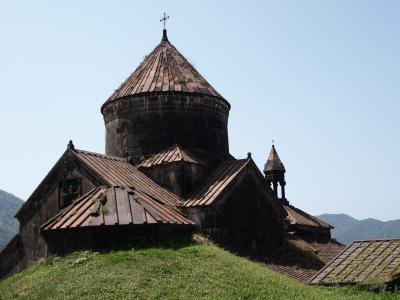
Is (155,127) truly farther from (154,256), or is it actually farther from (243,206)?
(154,256)

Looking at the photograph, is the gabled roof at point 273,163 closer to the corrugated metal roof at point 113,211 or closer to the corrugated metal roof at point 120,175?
the corrugated metal roof at point 120,175

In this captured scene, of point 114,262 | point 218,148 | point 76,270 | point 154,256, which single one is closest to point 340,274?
point 154,256

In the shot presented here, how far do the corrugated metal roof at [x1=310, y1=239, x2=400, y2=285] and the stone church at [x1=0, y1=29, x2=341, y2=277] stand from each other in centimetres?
374

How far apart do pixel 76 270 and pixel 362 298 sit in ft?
19.6

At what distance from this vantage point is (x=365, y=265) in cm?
1230

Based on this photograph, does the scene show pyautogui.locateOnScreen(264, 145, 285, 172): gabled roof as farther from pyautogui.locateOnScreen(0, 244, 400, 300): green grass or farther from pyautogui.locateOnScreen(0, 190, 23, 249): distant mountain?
pyautogui.locateOnScreen(0, 190, 23, 249): distant mountain

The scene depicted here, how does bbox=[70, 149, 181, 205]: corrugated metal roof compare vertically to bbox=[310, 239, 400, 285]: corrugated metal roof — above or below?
above

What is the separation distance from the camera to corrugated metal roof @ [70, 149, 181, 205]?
1522 centimetres

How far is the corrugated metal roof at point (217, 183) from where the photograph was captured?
16.0 metres

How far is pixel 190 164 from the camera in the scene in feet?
56.1

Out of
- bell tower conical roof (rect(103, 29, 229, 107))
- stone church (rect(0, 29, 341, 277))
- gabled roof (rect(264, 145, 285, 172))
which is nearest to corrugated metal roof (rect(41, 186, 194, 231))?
stone church (rect(0, 29, 341, 277))

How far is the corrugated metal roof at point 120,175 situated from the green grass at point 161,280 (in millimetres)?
3056

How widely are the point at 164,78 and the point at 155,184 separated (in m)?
4.11

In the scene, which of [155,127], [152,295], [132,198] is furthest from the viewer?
[155,127]
